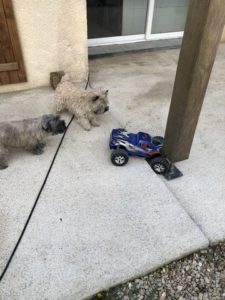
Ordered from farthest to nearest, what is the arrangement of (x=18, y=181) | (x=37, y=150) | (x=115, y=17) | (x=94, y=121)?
(x=115, y=17), (x=94, y=121), (x=37, y=150), (x=18, y=181)

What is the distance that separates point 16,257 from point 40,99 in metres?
2.56

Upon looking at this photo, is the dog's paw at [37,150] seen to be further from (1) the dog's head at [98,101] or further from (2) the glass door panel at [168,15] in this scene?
(2) the glass door panel at [168,15]

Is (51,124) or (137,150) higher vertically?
(51,124)

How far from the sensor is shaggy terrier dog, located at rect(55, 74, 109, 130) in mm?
3250

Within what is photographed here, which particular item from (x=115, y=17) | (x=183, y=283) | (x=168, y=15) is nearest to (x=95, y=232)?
(x=183, y=283)

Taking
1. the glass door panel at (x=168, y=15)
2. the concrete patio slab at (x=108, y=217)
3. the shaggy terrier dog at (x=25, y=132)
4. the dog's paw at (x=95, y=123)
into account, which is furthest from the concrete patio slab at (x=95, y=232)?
the glass door panel at (x=168, y=15)

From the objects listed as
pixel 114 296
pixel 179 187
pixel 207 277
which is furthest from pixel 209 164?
pixel 114 296

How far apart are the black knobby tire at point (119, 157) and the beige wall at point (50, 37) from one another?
2.23 m

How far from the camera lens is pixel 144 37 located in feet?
20.2

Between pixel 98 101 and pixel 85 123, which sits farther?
pixel 85 123

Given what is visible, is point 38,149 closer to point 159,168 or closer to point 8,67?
point 159,168

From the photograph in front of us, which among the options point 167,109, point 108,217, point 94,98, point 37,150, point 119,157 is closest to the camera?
point 108,217

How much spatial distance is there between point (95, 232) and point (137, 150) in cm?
102

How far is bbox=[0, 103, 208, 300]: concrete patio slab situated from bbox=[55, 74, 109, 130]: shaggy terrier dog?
0.69 meters
